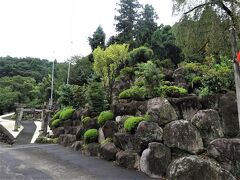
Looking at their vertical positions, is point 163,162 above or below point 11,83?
below

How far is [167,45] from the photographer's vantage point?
116 ft

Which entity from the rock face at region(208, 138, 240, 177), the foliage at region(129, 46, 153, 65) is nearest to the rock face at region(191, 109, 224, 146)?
the rock face at region(208, 138, 240, 177)

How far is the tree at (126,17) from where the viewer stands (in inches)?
1711

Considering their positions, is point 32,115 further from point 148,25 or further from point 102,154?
point 102,154

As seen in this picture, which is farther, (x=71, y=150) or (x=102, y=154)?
(x=71, y=150)

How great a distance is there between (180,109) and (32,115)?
31.2m

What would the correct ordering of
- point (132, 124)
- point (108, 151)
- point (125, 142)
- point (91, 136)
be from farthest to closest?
1. point (91, 136)
2. point (108, 151)
3. point (125, 142)
4. point (132, 124)

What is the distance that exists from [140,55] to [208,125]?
18841mm

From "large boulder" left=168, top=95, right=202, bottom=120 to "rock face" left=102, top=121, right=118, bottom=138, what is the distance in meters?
4.04

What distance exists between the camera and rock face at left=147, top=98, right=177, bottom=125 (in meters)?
14.4

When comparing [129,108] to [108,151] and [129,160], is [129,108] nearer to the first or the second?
[108,151]

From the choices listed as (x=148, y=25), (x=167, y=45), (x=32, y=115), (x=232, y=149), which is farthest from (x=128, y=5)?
(x=232, y=149)

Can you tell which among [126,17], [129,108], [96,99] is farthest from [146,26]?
[129,108]

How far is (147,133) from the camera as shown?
14.2m
